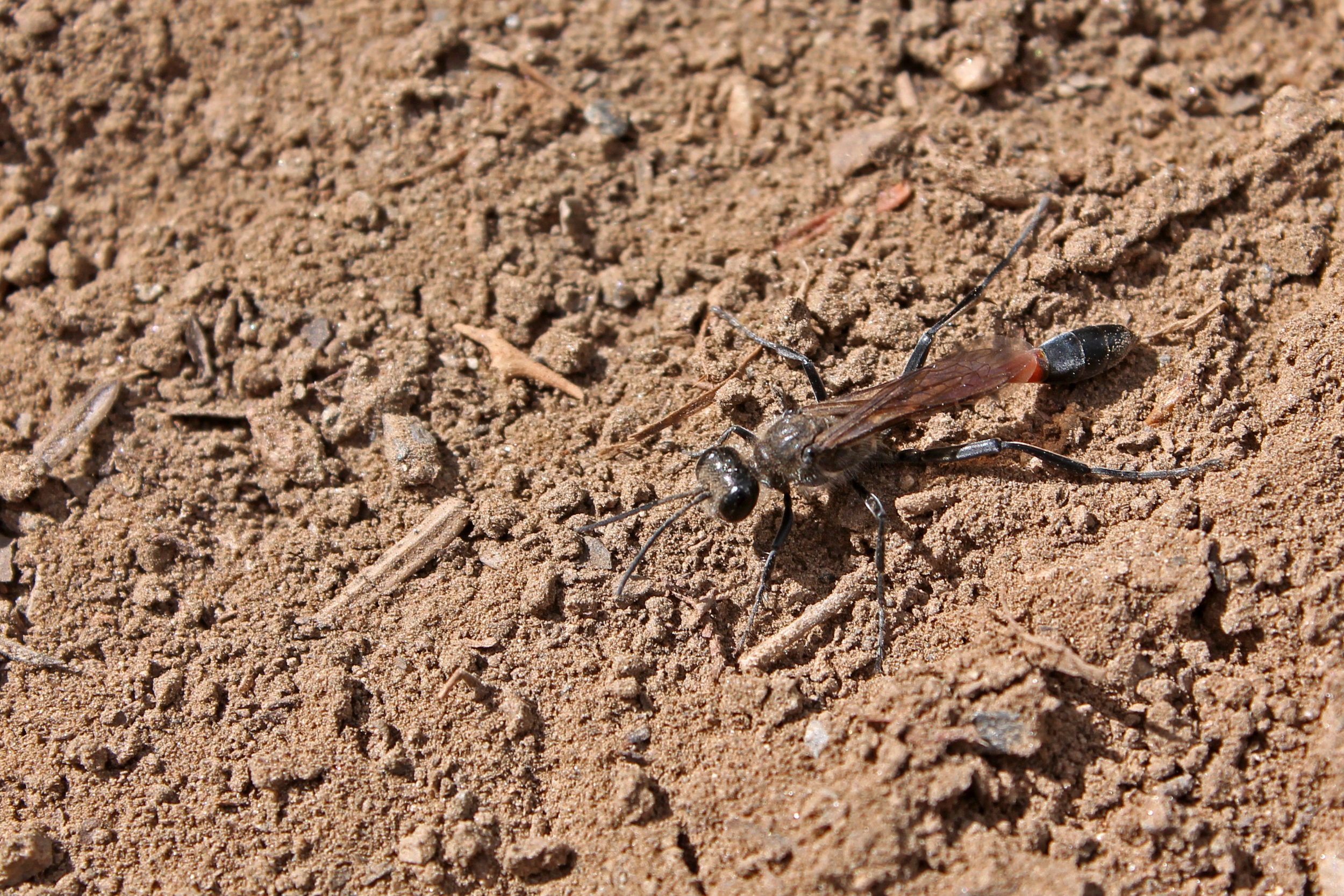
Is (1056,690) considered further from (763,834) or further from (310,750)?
(310,750)

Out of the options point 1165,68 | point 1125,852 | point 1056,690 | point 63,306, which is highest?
point 63,306

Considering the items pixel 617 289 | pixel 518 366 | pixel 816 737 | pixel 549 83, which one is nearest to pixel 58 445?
pixel 518 366

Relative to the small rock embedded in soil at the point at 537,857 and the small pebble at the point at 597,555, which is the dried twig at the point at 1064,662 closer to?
the small pebble at the point at 597,555

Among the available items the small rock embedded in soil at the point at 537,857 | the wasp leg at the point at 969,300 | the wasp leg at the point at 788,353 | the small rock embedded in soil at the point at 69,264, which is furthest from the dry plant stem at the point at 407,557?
the small rock embedded in soil at the point at 69,264

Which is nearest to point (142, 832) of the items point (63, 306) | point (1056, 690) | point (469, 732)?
point (469, 732)

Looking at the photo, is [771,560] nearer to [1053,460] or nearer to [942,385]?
[942,385]

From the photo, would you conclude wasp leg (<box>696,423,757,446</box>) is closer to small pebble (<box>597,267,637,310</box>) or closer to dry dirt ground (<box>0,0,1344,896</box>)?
dry dirt ground (<box>0,0,1344,896</box>)

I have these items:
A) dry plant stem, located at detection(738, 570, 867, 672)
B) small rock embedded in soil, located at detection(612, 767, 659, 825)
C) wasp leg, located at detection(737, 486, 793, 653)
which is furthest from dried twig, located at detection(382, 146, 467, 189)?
small rock embedded in soil, located at detection(612, 767, 659, 825)
